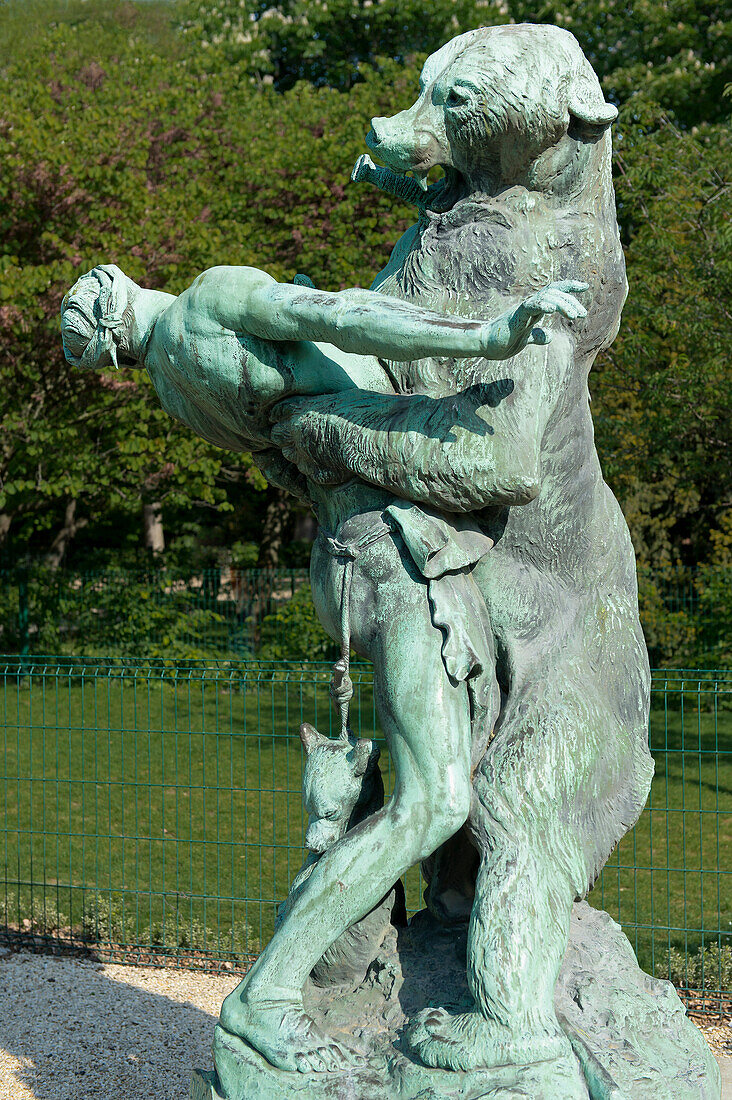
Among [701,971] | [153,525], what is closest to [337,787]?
[701,971]

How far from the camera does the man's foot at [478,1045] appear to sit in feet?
8.24

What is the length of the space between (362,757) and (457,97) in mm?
1521

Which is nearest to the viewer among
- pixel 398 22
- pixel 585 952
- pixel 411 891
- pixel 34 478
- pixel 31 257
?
pixel 585 952

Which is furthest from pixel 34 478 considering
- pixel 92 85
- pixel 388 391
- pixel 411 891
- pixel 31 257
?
pixel 388 391

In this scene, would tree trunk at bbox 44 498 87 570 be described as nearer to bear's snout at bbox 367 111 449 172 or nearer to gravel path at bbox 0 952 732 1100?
gravel path at bbox 0 952 732 1100

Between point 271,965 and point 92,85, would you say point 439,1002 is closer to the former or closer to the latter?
point 271,965

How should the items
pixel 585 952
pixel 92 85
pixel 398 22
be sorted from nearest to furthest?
pixel 585 952 < pixel 92 85 < pixel 398 22

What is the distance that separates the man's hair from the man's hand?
1.00m

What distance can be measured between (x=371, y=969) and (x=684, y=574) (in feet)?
37.7

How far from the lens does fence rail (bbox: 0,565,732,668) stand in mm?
14891

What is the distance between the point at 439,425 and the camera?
273 centimetres

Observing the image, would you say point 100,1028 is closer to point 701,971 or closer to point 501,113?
point 701,971

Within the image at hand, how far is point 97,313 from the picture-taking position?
9.71ft

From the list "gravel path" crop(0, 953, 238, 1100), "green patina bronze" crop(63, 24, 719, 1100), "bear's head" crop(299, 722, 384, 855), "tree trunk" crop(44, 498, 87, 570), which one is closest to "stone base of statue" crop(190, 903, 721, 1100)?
"green patina bronze" crop(63, 24, 719, 1100)
